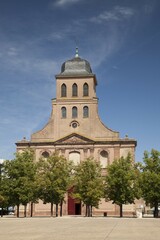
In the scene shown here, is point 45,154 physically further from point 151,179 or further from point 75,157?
point 151,179

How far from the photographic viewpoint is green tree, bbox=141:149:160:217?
2227 inches

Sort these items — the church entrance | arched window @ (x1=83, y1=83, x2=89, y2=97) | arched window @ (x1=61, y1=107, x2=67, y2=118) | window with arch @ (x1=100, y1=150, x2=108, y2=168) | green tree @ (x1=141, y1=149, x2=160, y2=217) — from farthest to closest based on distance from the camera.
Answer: arched window @ (x1=83, y1=83, x2=89, y2=97) → arched window @ (x1=61, y1=107, x2=67, y2=118) → window with arch @ (x1=100, y1=150, x2=108, y2=168) → the church entrance → green tree @ (x1=141, y1=149, x2=160, y2=217)

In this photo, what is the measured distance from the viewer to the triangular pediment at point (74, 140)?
230ft

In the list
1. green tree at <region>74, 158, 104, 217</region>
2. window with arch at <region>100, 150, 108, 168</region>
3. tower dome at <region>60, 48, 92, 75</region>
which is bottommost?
green tree at <region>74, 158, 104, 217</region>

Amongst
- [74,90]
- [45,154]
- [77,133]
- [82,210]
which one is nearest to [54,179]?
[82,210]

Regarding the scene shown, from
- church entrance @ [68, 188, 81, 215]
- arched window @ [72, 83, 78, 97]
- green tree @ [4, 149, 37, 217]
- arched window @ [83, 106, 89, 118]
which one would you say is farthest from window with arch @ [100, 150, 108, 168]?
green tree @ [4, 149, 37, 217]

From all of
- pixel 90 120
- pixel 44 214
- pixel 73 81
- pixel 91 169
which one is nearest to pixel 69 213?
pixel 44 214

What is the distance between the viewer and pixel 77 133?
7075 cm

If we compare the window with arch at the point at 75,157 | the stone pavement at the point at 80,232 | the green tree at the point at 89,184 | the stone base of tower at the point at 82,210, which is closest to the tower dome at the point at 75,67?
the window with arch at the point at 75,157

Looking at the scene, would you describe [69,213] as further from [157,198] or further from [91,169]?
[157,198]

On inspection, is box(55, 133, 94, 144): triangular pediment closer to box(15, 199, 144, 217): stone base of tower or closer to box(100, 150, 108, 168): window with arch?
box(100, 150, 108, 168): window with arch

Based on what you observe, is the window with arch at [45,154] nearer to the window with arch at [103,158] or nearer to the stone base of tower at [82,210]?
the stone base of tower at [82,210]

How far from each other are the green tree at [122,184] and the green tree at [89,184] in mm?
1473

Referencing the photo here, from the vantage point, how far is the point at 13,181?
57562mm
